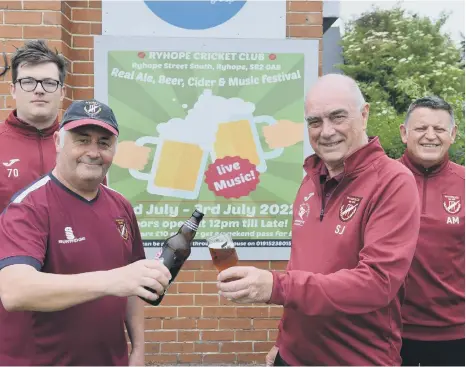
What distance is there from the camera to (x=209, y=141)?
4672mm

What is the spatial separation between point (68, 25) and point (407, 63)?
26064mm

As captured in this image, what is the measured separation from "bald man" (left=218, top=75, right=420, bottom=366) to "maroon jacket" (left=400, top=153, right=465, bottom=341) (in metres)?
0.87

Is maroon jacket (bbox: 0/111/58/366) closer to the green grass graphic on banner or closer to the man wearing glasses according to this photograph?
the man wearing glasses

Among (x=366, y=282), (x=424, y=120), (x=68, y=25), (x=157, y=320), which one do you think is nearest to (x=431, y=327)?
(x=424, y=120)

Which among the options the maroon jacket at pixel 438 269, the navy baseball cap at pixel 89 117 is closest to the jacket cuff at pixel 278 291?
the navy baseball cap at pixel 89 117

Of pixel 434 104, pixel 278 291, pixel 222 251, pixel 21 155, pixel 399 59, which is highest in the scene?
pixel 399 59

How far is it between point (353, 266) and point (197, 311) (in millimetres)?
2740

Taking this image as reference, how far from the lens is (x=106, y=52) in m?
4.58

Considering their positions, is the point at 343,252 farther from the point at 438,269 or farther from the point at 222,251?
the point at 438,269

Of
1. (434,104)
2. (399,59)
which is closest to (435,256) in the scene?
(434,104)

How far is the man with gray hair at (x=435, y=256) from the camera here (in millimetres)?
3164

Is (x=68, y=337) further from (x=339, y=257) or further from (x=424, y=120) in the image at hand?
(x=424, y=120)

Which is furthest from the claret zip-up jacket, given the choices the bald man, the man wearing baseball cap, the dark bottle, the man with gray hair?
the man with gray hair

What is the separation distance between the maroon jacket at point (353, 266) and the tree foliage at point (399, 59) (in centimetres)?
2340
